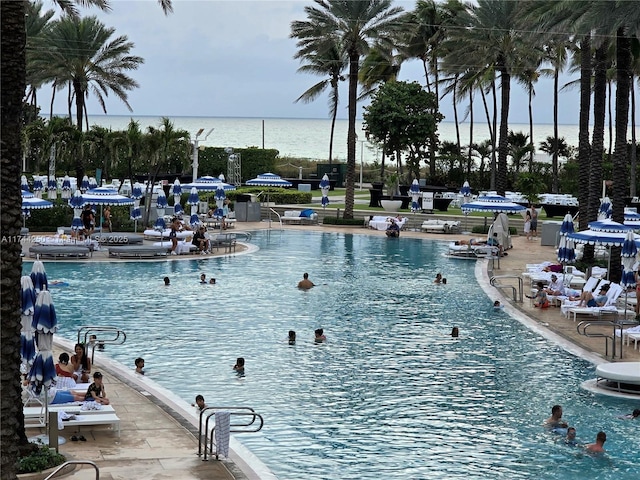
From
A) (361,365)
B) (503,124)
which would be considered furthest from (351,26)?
(361,365)

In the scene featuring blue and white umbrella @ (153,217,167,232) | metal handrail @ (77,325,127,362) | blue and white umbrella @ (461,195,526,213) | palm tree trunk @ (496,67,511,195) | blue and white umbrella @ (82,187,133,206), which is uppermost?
palm tree trunk @ (496,67,511,195)

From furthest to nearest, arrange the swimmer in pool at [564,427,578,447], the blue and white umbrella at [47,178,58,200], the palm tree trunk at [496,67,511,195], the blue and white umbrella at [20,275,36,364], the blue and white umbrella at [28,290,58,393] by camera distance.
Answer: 1. the palm tree trunk at [496,67,511,195]
2. the blue and white umbrella at [47,178,58,200]
3. the swimmer in pool at [564,427,578,447]
4. the blue and white umbrella at [20,275,36,364]
5. the blue and white umbrella at [28,290,58,393]

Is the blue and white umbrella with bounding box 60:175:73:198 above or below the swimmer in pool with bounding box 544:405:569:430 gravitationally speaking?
above

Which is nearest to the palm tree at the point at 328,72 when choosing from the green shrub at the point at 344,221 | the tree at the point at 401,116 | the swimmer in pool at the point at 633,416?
the tree at the point at 401,116

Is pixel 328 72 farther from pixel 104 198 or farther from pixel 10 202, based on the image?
pixel 10 202

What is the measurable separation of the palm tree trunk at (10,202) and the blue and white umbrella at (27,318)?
8.50 feet

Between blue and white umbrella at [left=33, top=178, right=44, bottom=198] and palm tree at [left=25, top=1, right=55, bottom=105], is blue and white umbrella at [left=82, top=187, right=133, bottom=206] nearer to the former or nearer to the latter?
blue and white umbrella at [left=33, top=178, right=44, bottom=198]

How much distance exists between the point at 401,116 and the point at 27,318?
47630 mm

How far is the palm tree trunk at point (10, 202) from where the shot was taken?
11.3m

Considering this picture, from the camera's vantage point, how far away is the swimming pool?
14711 millimetres

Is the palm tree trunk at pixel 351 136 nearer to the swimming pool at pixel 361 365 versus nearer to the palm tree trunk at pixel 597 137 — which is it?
the swimming pool at pixel 361 365

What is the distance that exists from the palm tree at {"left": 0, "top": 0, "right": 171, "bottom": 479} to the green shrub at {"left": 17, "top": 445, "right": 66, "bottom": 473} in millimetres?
583

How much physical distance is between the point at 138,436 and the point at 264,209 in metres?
37.5

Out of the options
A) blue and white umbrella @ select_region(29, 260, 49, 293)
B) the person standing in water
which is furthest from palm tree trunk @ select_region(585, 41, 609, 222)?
blue and white umbrella @ select_region(29, 260, 49, 293)
